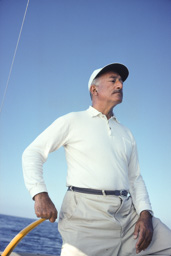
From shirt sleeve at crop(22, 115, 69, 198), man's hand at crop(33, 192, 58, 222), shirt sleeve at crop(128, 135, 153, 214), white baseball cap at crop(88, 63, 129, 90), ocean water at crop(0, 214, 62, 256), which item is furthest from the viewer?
ocean water at crop(0, 214, 62, 256)

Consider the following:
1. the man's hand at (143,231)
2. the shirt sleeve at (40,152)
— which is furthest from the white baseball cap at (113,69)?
the man's hand at (143,231)

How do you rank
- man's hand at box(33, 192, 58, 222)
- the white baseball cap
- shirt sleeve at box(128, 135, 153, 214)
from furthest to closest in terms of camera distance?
the white baseball cap
shirt sleeve at box(128, 135, 153, 214)
man's hand at box(33, 192, 58, 222)

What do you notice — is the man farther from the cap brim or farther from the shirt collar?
the cap brim

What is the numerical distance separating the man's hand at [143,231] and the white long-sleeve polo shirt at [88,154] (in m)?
0.06

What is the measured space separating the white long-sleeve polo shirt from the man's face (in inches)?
5.2

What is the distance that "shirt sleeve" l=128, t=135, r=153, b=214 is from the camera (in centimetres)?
171

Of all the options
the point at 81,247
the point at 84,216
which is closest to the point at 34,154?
the point at 84,216

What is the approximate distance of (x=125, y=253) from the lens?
5.13ft

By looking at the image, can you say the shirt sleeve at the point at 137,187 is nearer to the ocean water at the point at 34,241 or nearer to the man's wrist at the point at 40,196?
the man's wrist at the point at 40,196

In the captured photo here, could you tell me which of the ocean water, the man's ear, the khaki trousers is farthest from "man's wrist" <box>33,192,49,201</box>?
the ocean water

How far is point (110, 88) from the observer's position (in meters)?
1.94

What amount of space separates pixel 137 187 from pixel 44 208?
2.48ft

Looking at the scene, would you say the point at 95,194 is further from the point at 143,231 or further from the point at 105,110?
the point at 105,110

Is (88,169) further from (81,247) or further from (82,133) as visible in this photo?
(81,247)
